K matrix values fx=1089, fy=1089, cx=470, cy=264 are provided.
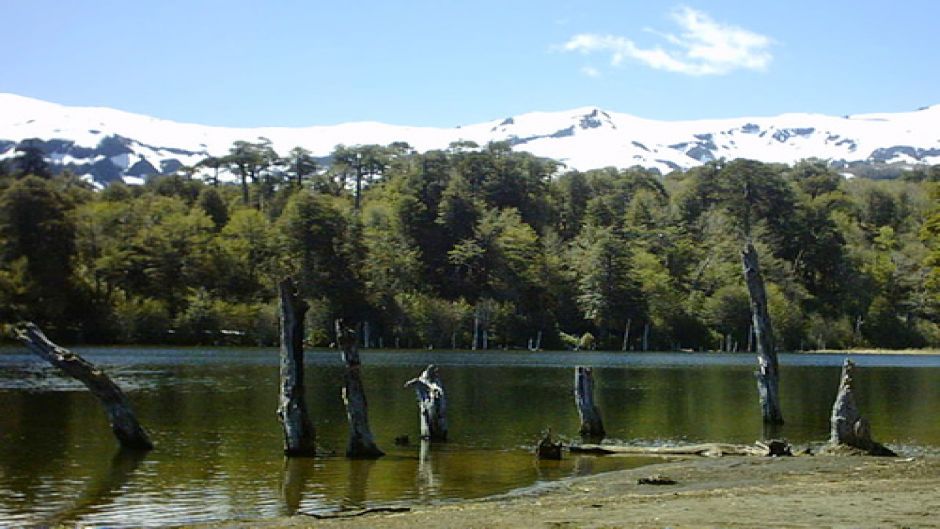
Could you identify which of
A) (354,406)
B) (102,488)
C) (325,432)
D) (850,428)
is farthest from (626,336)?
(102,488)

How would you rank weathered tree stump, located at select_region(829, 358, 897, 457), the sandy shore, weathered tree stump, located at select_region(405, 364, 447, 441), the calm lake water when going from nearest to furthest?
1. the sandy shore
2. the calm lake water
3. weathered tree stump, located at select_region(829, 358, 897, 457)
4. weathered tree stump, located at select_region(405, 364, 447, 441)

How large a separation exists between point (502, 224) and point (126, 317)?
59.1m

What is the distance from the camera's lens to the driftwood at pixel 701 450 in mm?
28297

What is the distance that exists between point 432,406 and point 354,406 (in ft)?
16.8

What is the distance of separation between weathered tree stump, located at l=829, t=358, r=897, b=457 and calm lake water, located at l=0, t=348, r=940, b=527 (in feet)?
10.6

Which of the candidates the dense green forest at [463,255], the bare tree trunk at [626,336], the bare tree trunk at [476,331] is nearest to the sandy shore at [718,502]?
the dense green forest at [463,255]

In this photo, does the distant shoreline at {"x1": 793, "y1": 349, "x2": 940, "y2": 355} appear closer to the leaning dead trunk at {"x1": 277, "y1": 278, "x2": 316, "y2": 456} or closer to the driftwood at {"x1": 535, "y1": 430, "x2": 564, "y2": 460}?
the driftwood at {"x1": 535, "y1": 430, "x2": 564, "y2": 460}

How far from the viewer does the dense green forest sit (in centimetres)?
12394

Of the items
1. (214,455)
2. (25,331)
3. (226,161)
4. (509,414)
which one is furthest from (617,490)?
(226,161)

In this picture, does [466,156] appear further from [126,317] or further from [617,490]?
[617,490]

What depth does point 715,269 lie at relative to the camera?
157250 mm

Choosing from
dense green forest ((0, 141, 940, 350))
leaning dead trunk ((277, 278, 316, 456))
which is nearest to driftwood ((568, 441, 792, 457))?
leaning dead trunk ((277, 278, 316, 456))

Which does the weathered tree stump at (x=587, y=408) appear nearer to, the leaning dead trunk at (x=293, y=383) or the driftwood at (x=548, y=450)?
the driftwood at (x=548, y=450)

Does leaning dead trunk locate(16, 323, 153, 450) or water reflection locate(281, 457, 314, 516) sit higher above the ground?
leaning dead trunk locate(16, 323, 153, 450)
